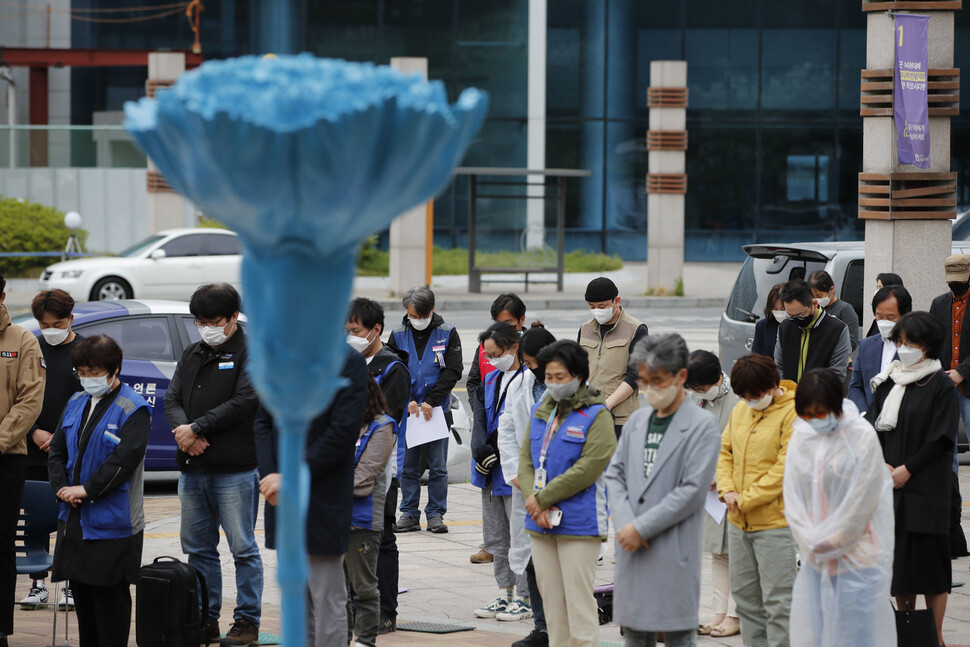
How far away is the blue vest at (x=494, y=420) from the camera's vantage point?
820cm

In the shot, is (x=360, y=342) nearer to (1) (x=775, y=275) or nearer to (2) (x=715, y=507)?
(2) (x=715, y=507)

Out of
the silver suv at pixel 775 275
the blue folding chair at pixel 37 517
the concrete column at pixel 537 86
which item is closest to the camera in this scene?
the blue folding chair at pixel 37 517

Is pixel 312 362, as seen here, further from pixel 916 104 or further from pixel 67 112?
pixel 67 112

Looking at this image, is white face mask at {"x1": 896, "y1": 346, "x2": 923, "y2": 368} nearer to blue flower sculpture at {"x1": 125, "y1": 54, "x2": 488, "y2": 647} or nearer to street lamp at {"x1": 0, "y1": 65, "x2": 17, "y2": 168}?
blue flower sculpture at {"x1": 125, "y1": 54, "x2": 488, "y2": 647}

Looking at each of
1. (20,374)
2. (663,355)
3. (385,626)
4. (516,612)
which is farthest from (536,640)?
(20,374)

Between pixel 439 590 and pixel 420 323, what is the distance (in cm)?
234

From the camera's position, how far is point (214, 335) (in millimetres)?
7383

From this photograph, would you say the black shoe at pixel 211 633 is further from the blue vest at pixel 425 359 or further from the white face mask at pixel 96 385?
the blue vest at pixel 425 359

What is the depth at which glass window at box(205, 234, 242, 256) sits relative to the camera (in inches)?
1027

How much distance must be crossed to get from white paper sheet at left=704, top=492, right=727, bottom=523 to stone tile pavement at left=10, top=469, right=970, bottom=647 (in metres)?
0.68

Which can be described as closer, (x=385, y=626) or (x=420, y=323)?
(x=385, y=626)

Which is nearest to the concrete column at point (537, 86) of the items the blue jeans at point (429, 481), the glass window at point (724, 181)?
the glass window at point (724, 181)

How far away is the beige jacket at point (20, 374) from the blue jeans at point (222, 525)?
0.91 m

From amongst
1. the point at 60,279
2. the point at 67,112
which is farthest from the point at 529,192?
the point at 60,279
